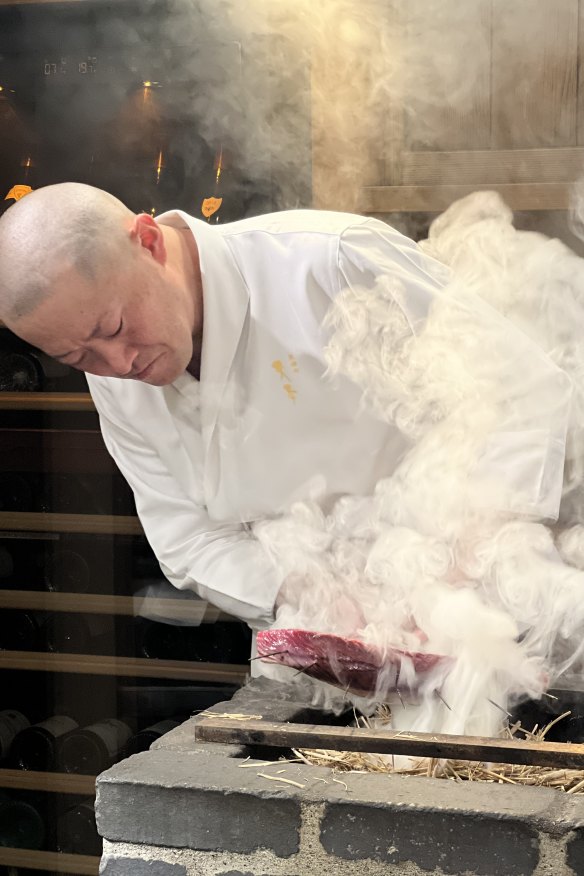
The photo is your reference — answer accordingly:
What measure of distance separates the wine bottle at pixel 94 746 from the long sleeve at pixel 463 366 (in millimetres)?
1467

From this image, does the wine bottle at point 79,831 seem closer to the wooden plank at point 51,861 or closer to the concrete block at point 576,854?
the wooden plank at point 51,861

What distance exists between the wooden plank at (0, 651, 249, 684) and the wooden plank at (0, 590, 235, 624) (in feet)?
0.41

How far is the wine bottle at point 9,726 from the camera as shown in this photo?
296 cm

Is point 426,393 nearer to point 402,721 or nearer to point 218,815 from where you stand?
point 402,721

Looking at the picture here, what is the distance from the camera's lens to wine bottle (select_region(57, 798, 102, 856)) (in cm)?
304

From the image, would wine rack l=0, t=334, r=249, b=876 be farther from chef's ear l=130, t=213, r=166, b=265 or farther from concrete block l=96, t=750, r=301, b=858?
concrete block l=96, t=750, r=301, b=858

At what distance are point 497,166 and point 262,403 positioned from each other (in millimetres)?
804

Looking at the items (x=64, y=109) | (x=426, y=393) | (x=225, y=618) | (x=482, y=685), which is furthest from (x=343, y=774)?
(x=64, y=109)

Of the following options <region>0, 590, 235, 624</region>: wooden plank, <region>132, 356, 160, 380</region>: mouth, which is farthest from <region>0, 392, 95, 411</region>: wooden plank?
<region>132, 356, 160, 380</region>: mouth

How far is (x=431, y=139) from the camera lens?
2438 millimetres

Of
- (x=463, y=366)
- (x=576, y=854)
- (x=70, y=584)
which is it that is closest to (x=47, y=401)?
(x=70, y=584)

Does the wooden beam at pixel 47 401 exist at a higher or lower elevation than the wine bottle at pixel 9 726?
higher

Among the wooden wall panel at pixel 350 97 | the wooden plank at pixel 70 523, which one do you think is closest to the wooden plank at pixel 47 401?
the wooden plank at pixel 70 523

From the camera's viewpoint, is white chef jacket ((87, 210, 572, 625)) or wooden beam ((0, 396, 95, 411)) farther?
wooden beam ((0, 396, 95, 411))
